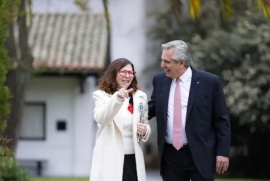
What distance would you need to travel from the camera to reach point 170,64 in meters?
8.59

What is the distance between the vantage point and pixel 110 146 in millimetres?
8430

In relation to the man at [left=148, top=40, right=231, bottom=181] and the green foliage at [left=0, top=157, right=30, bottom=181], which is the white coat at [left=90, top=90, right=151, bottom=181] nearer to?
the man at [left=148, top=40, right=231, bottom=181]

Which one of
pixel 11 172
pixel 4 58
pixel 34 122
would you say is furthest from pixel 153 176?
pixel 4 58

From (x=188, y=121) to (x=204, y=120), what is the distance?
0.17m

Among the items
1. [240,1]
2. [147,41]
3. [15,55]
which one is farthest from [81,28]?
[15,55]

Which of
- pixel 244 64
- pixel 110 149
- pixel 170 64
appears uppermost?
pixel 244 64

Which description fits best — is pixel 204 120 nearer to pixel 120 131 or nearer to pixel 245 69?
pixel 120 131

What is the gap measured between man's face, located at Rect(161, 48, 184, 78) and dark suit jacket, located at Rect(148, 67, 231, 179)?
16 cm

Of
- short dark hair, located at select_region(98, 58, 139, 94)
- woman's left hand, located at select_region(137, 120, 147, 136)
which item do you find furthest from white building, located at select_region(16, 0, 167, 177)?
woman's left hand, located at select_region(137, 120, 147, 136)

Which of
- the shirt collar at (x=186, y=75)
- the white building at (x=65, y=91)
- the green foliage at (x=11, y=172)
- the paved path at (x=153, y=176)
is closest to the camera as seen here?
the shirt collar at (x=186, y=75)

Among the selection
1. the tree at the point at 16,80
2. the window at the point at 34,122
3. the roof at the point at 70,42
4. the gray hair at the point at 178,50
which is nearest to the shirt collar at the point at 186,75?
the gray hair at the point at 178,50

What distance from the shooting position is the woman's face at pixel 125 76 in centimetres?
845

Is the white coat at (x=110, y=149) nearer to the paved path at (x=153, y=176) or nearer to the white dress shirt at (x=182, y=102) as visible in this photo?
the white dress shirt at (x=182, y=102)

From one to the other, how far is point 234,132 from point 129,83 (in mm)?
19010
